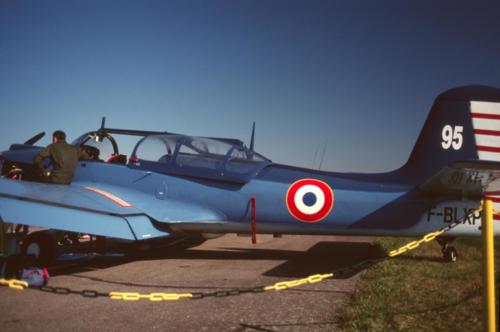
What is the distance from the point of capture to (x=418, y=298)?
4254mm

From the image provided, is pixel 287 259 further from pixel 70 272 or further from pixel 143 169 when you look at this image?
pixel 70 272

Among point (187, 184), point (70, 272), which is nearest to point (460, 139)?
point (187, 184)

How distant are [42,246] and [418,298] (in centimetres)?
496

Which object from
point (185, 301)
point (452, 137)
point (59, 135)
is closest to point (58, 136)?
point (59, 135)

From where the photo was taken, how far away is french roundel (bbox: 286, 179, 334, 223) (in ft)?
20.2

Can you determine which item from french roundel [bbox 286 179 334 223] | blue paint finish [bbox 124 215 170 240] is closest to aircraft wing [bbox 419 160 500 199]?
french roundel [bbox 286 179 334 223]

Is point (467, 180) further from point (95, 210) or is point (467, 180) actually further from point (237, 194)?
point (95, 210)

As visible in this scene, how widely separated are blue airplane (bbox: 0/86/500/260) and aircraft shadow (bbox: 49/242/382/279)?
58 cm

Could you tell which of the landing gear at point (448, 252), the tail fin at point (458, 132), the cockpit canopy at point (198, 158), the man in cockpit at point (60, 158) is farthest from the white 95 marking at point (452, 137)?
the man in cockpit at point (60, 158)

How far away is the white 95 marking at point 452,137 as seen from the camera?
6527mm

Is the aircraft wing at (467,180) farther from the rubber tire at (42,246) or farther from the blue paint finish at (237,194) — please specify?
the rubber tire at (42,246)

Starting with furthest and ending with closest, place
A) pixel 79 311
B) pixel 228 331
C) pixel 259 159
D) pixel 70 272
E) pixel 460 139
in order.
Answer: pixel 259 159 < pixel 460 139 < pixel 70 272 < pixel 79 311 < pixel 228 331

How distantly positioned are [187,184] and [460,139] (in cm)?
448

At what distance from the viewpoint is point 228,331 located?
11.0 ft
